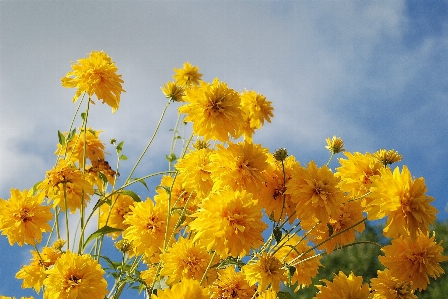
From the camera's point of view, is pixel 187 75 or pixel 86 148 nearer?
pixel 86 148

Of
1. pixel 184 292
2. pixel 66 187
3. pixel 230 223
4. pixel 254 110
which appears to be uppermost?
pixel 254 110

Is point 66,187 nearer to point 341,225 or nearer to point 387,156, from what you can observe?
point 341,225

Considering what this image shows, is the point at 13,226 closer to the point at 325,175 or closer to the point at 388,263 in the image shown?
the point at 325,175

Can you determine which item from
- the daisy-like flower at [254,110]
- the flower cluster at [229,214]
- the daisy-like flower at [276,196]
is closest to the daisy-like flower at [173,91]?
the flower cluster at [229,214]

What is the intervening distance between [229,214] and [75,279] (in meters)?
0.77

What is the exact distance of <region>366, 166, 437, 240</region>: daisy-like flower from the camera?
185 cm

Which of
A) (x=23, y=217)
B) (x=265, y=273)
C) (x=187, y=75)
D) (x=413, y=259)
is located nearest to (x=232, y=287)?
(x=265, y=273)

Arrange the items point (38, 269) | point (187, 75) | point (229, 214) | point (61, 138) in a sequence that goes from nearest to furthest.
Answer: point (229, 214)
point (38, 269)
point (61, 138)
point (187, 75)

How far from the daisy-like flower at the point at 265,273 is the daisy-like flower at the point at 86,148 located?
1.44 m

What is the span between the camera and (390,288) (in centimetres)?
218

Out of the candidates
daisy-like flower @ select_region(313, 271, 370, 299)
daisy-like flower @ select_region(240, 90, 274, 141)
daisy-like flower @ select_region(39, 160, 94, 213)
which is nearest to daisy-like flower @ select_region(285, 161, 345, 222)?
daisy-like flower @ select_region(313, 271, 370, 299)

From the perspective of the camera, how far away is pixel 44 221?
248cm

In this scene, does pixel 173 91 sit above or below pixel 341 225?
above

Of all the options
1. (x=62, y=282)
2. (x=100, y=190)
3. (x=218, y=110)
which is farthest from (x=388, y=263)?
(x=100, y=190)
